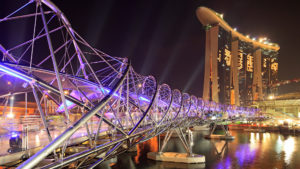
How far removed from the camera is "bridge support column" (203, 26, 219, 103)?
12075 centimetres

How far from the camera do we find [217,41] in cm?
12619

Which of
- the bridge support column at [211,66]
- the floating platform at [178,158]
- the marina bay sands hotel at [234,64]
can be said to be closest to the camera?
the floating platform at [178,158]

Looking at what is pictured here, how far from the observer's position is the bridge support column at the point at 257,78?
148m

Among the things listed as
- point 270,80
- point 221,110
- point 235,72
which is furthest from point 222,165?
point 270,80

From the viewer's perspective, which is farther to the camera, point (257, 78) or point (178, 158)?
point (257, 78)

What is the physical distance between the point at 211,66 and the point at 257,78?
45534 mm

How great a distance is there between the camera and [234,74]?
14012cm

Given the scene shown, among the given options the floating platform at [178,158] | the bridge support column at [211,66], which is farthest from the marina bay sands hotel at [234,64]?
the floating platform at [178,158]

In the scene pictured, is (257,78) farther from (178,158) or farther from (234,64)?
(178,158)

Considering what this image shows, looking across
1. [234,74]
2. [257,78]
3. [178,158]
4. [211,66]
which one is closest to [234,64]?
[234,74]

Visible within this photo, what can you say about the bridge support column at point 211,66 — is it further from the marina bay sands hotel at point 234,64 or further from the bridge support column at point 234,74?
the bridge support column at point 234,74

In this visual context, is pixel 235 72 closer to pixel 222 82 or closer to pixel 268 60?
pixel 222 82

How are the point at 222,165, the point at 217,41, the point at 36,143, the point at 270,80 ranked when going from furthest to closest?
1. the point at 270,80
2. the point at 217,41
3. the point at 222,165
4. the point at 36,143

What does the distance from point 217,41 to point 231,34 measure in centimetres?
2038
